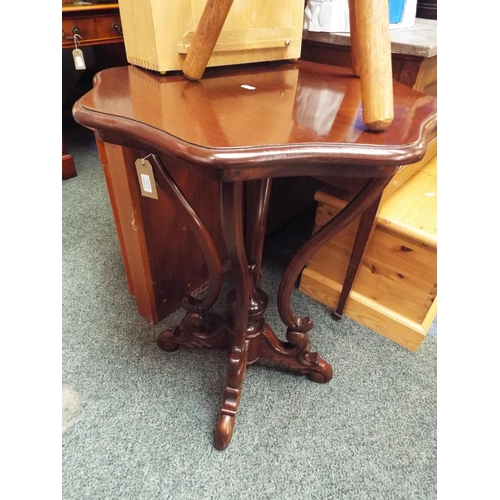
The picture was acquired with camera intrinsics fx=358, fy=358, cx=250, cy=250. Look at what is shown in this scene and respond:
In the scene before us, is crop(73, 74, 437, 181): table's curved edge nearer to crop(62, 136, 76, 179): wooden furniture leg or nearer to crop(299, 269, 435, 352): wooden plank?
crop(299, 269, 435, 352): wooden plank

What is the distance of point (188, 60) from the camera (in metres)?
0.62

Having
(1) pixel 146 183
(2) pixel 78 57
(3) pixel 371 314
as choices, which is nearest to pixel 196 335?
(1) pixel 146 183

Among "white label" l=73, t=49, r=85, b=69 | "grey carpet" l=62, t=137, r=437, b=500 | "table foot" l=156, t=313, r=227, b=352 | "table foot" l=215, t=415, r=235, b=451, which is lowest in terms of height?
"grey carpet" l=62, t=137, r=437, b=500

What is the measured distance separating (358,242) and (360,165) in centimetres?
60

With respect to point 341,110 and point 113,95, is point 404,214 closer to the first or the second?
point 341,110

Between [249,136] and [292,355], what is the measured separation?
65 centimetres

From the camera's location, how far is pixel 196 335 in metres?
0.93

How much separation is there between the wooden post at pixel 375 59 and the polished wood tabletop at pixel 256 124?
3 centimetres

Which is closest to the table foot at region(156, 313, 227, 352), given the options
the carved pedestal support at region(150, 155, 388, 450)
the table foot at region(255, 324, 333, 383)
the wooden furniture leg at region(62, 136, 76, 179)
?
the carved pedestal support at region(150, 155, 388, 450)

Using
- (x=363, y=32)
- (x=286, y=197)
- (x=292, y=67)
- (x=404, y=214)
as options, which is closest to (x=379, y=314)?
(x=404, y=214)

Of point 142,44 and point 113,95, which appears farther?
point 142,44

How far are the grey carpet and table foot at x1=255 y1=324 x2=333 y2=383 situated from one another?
0.18 feet

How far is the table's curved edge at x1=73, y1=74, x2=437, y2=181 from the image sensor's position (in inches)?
15.4

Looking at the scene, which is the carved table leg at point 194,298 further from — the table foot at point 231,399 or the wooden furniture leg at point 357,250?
the wooden furniture leg at point 357,250
